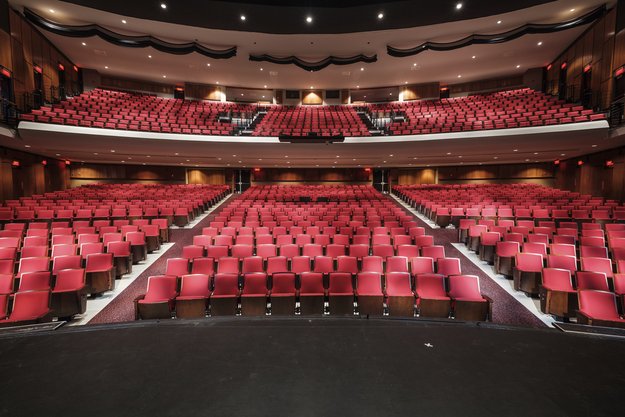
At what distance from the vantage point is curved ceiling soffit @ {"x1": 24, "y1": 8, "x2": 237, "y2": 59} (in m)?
8.12

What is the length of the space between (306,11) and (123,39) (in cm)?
581

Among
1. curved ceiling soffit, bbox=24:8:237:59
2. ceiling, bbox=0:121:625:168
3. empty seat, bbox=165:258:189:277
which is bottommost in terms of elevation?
empty seat, bbox=165:258:189:277

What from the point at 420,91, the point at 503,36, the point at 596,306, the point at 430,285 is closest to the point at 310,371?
the point at 430,285

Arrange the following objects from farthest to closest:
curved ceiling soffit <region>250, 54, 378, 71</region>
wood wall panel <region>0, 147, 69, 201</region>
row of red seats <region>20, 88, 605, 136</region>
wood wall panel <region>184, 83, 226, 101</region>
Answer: wood wall panel <region>184, 83, 226, 101</region> → curved ceiling soffit <region>250, 54, 378, 71</region> → row of red seats <region>20, 88, 605, 136</region> → wood wall panel <region>0, 147, 69, 201</region>

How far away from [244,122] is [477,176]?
34.7 ft

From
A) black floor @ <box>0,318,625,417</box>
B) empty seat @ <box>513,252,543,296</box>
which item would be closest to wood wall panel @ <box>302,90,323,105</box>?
empty seat @ <box>513,252,543,296</box>

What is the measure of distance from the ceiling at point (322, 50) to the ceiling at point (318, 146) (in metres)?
3.54

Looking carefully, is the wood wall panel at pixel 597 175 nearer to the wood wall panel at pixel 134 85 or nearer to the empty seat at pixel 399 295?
the empty seat at pixel 399 295

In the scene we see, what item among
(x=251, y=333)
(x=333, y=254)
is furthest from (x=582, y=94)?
(x=251, y=333)

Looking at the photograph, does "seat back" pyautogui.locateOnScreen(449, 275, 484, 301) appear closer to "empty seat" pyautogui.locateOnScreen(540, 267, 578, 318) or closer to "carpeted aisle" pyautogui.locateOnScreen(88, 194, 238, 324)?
"empty seat" pyautogui.locateOnScreen(540, 267, 578, 318)

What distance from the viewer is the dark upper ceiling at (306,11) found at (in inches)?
318

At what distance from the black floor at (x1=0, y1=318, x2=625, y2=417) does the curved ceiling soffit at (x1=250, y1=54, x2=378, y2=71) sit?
11123 mm

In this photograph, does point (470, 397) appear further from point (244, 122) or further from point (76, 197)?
point (244, 122)

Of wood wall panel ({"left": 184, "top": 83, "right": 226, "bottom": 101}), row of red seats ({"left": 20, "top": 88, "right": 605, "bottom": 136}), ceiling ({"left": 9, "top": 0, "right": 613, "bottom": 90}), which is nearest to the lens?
row of red seats ({"left": 20, "top": 88, "right": 605, "bottom": 136})
